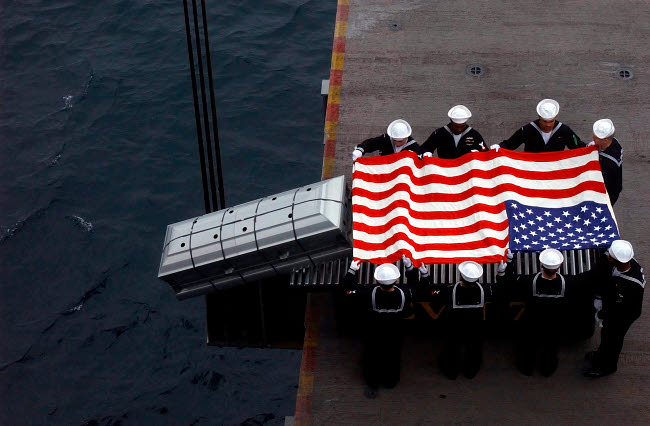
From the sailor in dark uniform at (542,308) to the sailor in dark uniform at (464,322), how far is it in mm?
451

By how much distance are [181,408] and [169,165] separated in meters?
7.39

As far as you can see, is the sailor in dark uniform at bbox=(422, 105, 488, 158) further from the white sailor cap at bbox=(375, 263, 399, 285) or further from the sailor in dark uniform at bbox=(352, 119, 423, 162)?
the white sailor cap at bbox=(375, 263, 399, 285)

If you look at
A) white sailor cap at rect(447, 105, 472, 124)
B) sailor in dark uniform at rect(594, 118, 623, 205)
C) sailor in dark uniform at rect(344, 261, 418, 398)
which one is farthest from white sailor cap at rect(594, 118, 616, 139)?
sailor in dark uniform at rect(344, 261, 418, 398)

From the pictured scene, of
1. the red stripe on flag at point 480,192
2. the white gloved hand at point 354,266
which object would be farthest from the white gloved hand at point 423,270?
the red stripe on flag at point 480,192

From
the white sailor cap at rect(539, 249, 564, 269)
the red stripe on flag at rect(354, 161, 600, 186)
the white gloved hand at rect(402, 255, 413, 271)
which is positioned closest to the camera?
the white sailor cap at rect(539, 249, 564, 269)

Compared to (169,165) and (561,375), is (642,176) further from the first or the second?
(169,165)

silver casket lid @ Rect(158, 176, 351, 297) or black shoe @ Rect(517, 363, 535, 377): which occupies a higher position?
silver casket lid @ Rect(158, 176, 351, 297)

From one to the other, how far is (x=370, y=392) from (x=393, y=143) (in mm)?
3777

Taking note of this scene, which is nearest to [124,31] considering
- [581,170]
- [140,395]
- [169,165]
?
[169,165]

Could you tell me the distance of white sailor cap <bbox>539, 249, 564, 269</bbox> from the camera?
11062mm

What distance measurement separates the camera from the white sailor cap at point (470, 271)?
36.8ft

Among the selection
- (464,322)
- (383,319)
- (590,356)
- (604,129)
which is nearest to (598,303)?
(590,356)

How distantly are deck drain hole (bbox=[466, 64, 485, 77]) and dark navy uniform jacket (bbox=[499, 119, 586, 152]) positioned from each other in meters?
4.57

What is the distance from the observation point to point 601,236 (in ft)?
38.2
